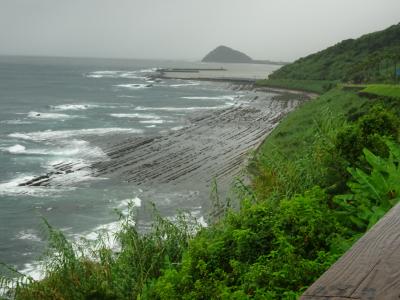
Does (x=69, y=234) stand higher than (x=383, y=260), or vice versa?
(x=383, y=260)

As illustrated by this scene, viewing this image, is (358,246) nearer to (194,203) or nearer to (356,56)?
(194,203)

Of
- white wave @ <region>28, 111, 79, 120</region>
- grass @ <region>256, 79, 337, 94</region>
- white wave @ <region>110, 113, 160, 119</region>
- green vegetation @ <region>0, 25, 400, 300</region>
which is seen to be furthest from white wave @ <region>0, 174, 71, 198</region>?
grass @ <region>256, 79, 337, 94</region>

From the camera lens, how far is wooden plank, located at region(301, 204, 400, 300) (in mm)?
1147

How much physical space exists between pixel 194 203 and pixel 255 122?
27.8 m

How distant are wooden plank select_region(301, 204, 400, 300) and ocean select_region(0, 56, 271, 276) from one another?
1707 centimetres

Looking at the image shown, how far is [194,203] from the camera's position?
25078 mm

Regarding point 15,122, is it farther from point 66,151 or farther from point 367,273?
point 367,273

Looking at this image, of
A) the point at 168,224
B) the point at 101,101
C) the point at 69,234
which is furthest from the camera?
the point at 101,101

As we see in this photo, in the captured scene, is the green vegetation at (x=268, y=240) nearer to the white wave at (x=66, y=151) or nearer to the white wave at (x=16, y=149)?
the white wave at (x=66, y=151)

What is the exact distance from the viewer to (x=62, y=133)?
149 feet

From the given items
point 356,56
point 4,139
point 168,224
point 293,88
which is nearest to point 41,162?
point 4,139

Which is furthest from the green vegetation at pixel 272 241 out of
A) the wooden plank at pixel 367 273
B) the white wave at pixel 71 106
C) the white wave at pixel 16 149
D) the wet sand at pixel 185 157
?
the white wave at pixel 71 106

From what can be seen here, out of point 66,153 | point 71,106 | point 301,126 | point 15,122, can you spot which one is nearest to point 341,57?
point 71,106

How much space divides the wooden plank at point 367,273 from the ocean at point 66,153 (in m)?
17.1
